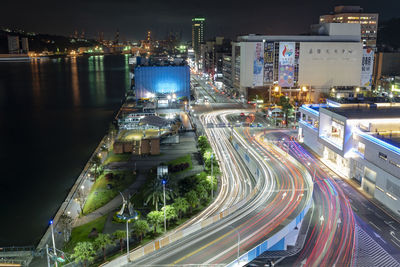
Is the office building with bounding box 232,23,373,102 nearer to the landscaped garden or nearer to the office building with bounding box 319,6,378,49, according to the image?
the landscaped garden

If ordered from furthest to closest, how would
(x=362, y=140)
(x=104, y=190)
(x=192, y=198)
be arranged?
(x=104, y=190)
(x=362, y=140)
(x=192, y=198)

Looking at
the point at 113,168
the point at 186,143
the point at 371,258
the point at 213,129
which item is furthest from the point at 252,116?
the point at 371,258

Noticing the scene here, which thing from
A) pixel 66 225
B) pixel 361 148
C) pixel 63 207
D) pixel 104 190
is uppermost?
pixel 361 148

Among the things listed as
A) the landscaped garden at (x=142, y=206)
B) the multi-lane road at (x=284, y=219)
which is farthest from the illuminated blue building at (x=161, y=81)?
the landscaped garden at (x=142, y=206)

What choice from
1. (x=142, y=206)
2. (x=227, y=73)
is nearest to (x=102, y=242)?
(x=142, y=206)

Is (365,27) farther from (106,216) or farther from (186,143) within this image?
(106,216)

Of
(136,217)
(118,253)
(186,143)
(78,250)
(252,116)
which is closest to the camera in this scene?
(78,250)

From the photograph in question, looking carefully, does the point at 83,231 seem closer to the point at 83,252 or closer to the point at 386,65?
the point at 83,252
